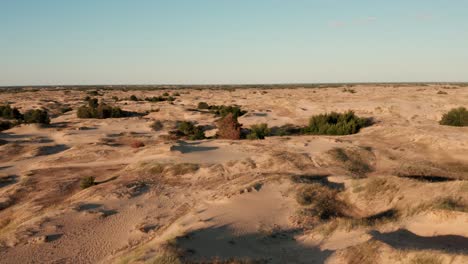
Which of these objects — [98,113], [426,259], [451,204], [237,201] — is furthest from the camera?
[98,113]

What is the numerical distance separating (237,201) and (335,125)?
59.3 feet

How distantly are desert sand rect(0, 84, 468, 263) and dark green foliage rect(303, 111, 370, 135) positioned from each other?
3492 millimetres

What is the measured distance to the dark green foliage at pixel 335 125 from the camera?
29.0 metres

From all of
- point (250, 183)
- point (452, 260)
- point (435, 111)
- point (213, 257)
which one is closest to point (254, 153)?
point (250, 183)

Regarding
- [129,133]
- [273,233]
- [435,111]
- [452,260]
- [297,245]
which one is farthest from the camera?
[435,111]

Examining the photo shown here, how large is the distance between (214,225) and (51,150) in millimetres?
18185

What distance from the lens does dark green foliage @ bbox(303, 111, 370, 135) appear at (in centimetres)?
2903

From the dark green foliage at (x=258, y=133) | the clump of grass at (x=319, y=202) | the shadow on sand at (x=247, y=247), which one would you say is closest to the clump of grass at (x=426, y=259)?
the shadow on sand at (x=247, y=247)

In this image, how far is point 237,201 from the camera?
43.3 ft

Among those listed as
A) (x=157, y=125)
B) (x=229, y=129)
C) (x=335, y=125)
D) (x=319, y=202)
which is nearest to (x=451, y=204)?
(x=319, y=202)

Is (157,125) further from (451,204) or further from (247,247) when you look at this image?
(451,204)

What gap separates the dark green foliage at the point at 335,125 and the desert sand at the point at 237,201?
11.5 feet

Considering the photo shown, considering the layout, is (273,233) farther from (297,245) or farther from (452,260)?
(452,260)

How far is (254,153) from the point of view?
20188 mm
